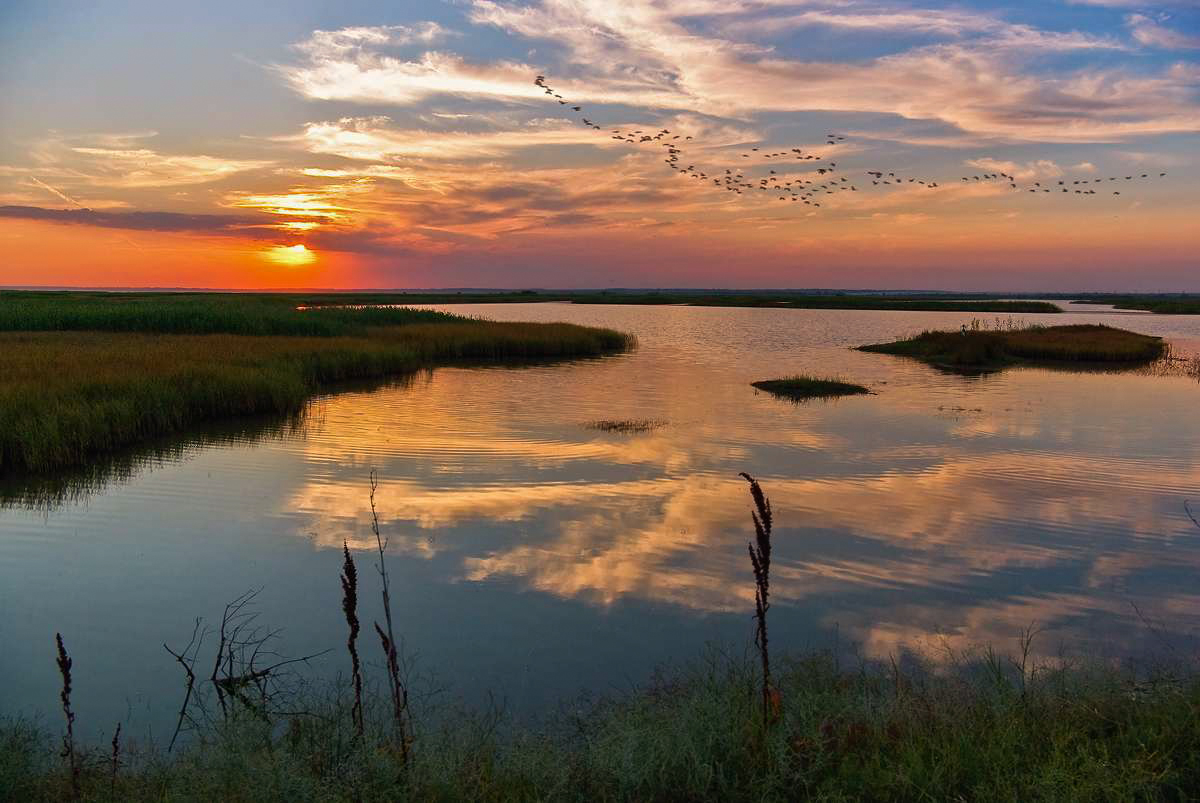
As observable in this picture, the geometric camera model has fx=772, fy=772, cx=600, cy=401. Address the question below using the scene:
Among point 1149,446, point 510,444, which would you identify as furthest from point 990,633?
point 1149,446

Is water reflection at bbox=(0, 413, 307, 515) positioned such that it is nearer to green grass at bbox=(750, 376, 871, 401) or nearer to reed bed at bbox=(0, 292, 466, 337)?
green grass at bbox=(750, 376, 871, 401)

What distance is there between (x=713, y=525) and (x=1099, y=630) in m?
5.75

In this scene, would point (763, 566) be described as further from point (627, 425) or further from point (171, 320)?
point (171, 320)

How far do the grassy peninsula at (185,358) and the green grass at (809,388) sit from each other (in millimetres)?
17631

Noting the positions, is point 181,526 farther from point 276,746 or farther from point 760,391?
point 760,391

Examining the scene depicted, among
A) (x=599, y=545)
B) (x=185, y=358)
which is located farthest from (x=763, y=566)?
(x=185, y=358)

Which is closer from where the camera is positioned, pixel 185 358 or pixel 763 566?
pixel 763 566

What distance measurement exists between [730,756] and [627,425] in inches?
711

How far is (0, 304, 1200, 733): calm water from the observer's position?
8.52m

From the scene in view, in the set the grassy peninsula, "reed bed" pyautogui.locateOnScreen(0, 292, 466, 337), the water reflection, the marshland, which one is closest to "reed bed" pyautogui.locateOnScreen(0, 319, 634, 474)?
the grassy peninsula

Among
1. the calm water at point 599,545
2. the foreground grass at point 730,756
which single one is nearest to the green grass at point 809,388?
the calm water at point 599,545

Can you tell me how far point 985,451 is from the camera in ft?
64.1

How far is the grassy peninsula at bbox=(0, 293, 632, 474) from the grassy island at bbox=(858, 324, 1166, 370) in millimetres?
19598

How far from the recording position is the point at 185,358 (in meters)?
26.3
